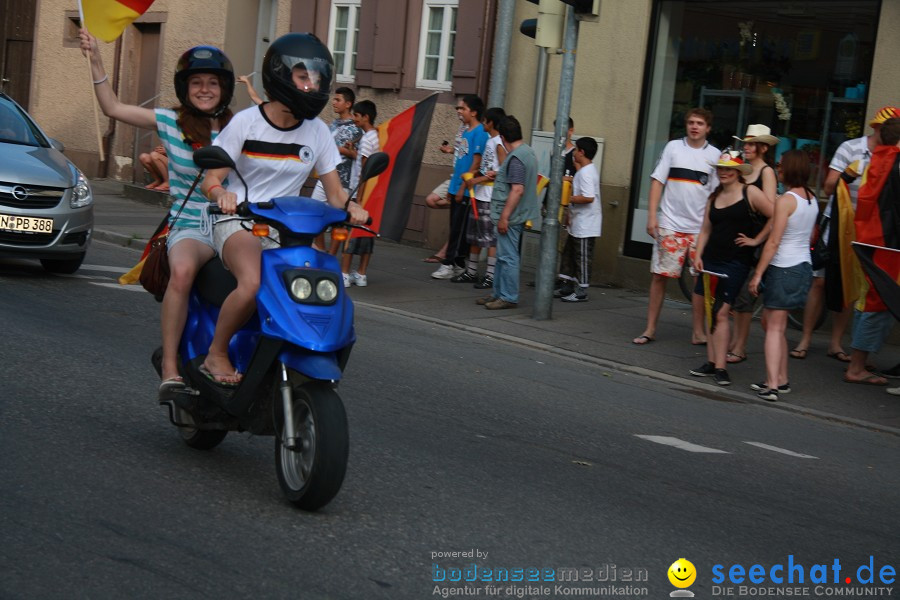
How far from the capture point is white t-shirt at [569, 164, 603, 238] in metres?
13.1

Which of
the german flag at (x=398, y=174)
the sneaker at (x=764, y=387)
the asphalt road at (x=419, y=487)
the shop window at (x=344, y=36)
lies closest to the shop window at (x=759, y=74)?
the german flag at (x=398, y=174)

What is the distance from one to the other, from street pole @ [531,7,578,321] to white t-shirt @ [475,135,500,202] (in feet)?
4.53

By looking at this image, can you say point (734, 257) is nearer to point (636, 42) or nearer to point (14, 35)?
point (636, 42)

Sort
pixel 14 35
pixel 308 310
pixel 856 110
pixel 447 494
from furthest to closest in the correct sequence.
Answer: pixel 14 35 → pixel 856 110 → pixel 447 494 → pixel 308 310

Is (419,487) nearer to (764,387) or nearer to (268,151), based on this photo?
(268,151)

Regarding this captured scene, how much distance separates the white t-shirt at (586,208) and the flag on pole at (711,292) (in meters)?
3.54

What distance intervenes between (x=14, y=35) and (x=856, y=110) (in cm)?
1994

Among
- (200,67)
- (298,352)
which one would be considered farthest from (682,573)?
(200,67)

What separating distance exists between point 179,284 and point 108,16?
2085 millimetres

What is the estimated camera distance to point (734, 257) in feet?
30.8

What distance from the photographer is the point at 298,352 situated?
487 centimetres

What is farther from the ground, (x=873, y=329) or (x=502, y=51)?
(x=502, y=51)

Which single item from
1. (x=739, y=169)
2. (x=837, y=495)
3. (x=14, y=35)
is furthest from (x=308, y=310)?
(x=14, y=35)

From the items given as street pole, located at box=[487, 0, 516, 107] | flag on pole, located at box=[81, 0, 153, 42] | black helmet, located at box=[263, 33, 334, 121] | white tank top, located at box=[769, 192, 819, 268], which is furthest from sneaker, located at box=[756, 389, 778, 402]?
street pole, located at box=[487, 0, 516, 107]
